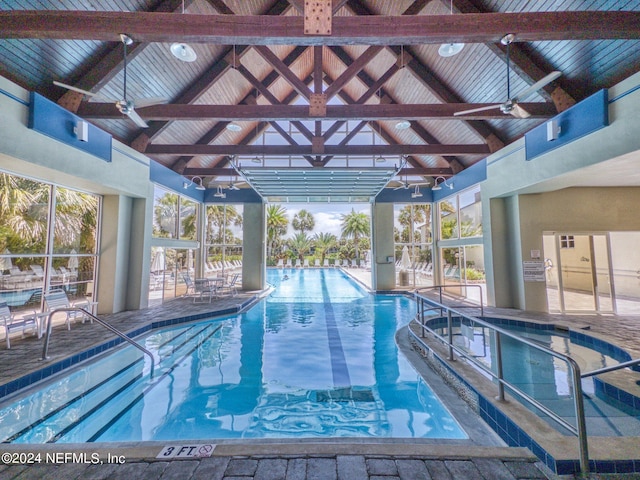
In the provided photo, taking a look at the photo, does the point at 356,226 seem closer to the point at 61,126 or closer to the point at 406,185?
the point at 406,185

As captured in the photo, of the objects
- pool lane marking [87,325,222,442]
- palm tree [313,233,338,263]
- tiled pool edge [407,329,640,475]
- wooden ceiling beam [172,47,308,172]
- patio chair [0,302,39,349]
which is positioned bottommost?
pool lane marking [87,325,222,442]

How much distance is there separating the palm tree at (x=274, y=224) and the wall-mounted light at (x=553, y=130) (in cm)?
2238

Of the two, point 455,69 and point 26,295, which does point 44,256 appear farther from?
point 455,69

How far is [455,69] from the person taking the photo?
679cm

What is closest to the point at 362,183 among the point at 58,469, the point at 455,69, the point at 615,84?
the point at 455,69

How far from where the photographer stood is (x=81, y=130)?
5.53 m

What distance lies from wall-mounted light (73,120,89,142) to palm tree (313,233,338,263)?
2357 centimetres

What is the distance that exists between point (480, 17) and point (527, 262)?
19.8 ft

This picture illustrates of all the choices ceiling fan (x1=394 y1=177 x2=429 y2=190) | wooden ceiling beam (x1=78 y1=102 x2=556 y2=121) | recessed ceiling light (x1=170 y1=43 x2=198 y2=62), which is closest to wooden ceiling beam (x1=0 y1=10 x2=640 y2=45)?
recessed ceiling light (x1=170 y1=43 x2=198 y2=62)

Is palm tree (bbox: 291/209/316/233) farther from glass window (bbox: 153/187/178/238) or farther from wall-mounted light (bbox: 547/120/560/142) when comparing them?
wall-mounted light (bbox: 547/120/560/142)

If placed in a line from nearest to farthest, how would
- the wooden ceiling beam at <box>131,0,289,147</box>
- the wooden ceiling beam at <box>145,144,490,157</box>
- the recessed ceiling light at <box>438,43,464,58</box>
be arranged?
1. the recessed ceiling light at <box>438,43,464,58</box>
2. the wooden ceiling beam at <box>131,0,289,147</box>
3. the wooden ceiling beam at <box>145,144,490,157</box>

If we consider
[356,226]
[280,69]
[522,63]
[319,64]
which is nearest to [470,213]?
[522,63]

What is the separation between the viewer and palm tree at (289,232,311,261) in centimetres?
2797

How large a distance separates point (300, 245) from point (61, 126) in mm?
23113
